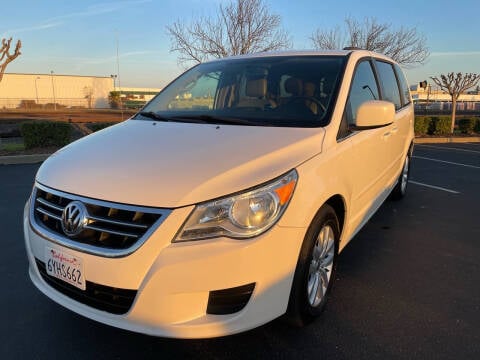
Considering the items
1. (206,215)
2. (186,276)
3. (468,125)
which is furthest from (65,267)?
(468,125)

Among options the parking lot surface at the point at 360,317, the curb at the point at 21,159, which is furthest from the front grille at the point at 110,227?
the curb at the point at 21,159

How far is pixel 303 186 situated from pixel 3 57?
59.3ft

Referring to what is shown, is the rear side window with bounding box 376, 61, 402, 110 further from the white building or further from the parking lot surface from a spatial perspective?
the white building

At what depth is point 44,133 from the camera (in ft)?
33.7

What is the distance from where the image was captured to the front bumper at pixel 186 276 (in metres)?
1.93

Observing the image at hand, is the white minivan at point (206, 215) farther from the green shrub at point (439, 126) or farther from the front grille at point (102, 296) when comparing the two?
the green shrub at point (439, 126)

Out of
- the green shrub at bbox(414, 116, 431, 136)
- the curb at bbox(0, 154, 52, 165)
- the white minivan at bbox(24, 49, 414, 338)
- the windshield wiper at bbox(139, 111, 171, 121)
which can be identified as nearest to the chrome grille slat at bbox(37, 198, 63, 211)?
the white minivan at bbox(24, 49, 414, 338)

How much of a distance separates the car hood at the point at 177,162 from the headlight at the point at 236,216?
5 centimetres

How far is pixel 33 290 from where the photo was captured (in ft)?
10.3

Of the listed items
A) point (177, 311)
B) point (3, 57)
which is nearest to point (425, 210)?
point (177, 311)

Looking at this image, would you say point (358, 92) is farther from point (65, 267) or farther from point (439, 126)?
point (439, 126)

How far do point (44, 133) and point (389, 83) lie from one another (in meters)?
8.73

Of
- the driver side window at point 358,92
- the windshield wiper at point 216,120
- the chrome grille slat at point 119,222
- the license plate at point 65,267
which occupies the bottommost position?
the license plate at point 65,267

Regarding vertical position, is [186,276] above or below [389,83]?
below
